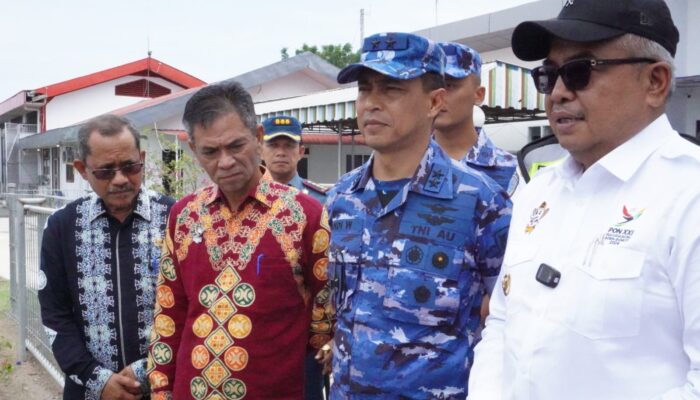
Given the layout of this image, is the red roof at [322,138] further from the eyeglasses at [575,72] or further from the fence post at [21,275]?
the eyeglasses at [575,72]

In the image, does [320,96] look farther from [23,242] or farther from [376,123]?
[376,123]

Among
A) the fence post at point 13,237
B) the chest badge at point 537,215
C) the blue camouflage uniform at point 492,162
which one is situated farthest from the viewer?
the fence post at point 13,237

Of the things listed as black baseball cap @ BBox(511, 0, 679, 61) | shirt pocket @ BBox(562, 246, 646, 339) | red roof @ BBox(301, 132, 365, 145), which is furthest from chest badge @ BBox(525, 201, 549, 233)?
red roof @ BBox(301, 132, 365, 145)

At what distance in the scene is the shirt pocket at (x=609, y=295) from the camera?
126 centimetres

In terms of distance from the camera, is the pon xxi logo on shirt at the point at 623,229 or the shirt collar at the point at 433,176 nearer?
the pon xxi logo on shirt at the point at 623,229

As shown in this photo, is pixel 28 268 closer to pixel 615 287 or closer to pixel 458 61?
pixel 458 61

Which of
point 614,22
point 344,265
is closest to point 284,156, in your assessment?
point 344,265

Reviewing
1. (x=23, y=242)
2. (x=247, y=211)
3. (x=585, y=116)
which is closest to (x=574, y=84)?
(x=585, y=116)

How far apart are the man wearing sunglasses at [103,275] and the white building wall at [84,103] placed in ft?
73.6

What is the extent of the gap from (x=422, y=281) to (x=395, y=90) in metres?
0.64

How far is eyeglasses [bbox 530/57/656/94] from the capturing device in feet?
4.74

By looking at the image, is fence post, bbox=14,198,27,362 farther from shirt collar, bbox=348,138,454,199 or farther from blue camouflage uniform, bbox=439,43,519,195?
shirt collar, bbox=348,138,454,199

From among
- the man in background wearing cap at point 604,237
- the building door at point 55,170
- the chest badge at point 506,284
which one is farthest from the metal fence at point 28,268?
the building door at point 55,170

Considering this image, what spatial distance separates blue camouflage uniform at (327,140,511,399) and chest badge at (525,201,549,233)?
303 millimetres
